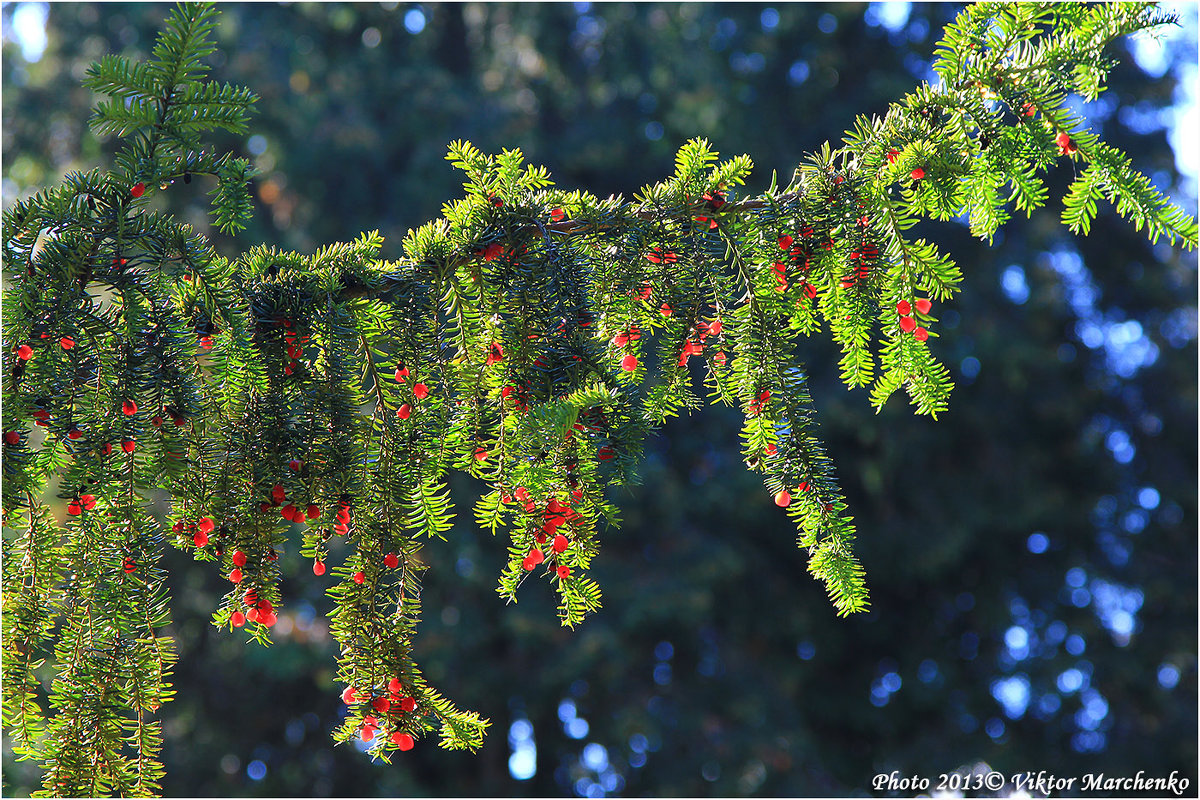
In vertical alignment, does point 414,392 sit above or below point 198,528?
above

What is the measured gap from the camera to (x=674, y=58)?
5.73m

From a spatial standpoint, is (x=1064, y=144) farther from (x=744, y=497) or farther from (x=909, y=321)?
(x=744, y=497)

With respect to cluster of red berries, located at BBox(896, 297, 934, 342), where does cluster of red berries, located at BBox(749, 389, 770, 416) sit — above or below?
below

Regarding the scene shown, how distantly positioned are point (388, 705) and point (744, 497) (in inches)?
185

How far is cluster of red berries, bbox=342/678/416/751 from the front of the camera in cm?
104

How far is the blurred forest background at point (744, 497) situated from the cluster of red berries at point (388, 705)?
414cm

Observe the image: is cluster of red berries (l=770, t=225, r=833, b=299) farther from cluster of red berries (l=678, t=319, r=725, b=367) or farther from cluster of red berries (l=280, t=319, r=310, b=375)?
cluster of red berries (l=280, t=319, r=310, b=375)

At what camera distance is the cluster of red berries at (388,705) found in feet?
3.40

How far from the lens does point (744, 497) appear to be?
18.4 feet

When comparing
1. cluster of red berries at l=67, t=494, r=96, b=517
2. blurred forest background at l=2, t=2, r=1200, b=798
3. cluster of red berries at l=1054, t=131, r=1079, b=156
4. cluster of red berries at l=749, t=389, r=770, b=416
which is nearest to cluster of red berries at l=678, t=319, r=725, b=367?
cluster of red berries at l=749, t=389, r=770, b=416

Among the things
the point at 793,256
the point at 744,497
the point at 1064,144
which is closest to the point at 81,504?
the point at 793,256

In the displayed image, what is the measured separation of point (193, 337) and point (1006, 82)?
3.15 ft

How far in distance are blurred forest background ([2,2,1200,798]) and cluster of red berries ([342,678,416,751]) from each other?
4.14m

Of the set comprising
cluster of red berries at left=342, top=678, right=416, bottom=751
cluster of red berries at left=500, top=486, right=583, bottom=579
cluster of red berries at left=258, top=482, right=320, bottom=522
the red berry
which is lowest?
cluster of red berries at left=342, top=678, right=416, bottom=751
